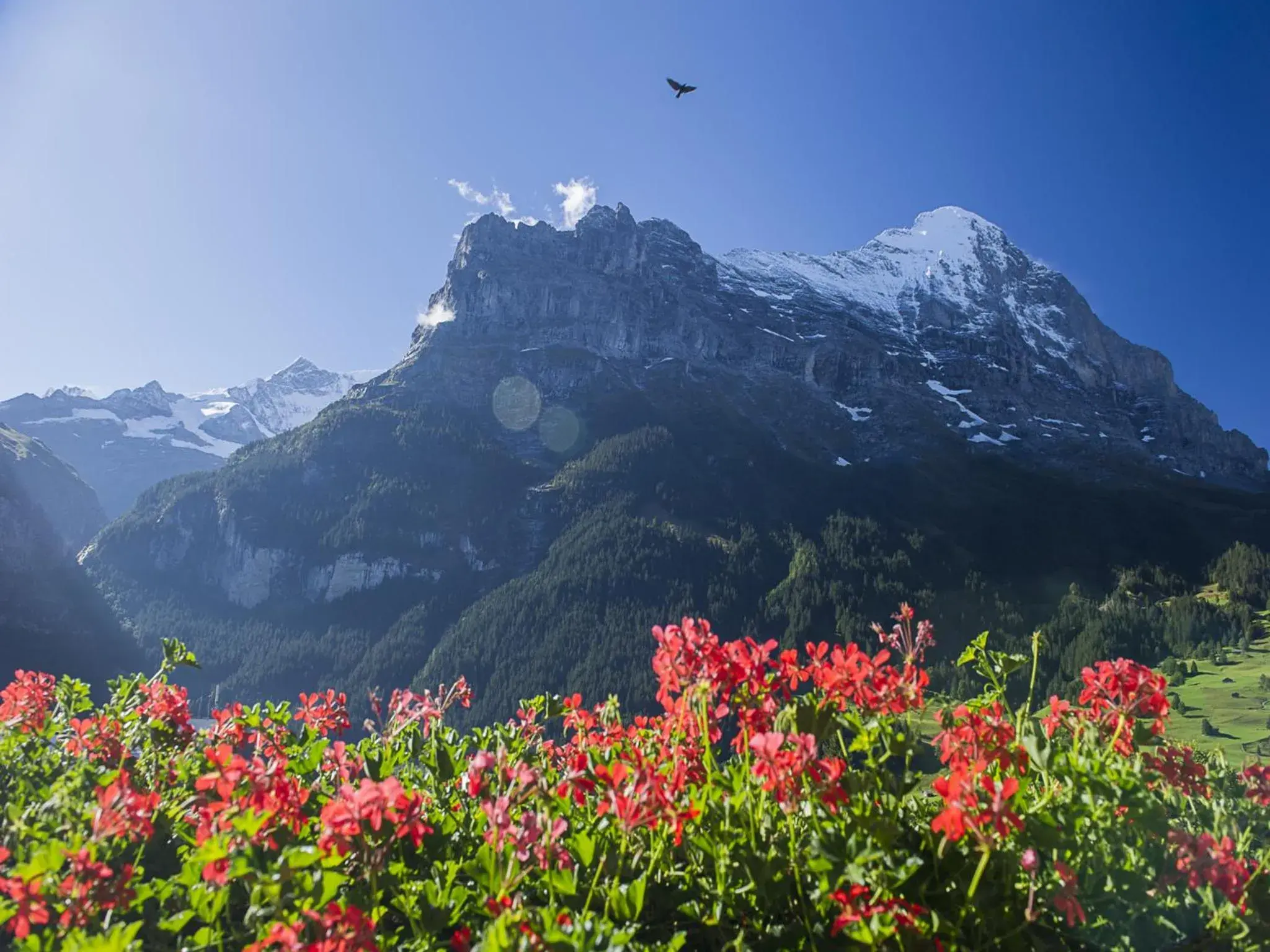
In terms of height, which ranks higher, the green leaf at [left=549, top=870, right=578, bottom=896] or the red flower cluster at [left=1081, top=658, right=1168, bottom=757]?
the red flower cluster at [left=1081, top=658, right=1168, bottom=757]

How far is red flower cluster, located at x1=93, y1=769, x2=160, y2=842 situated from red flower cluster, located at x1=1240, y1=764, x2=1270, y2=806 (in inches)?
146

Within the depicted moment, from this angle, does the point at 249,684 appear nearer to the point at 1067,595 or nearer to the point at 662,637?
the point at 662,637

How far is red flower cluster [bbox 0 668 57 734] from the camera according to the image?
3588 mm

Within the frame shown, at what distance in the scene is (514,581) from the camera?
6914 inches

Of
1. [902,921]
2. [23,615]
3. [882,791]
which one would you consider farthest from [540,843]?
[23,615]

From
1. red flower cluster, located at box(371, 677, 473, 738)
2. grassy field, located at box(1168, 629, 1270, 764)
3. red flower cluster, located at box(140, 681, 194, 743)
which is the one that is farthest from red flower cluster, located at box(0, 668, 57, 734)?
grassy field, located at box(1168, 629, 1270, 764)

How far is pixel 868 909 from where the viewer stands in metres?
1.72

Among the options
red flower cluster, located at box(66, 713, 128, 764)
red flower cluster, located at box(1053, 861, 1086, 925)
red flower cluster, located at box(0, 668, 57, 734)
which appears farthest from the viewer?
red flower cluster, located at box(0, 668, 57, 734)

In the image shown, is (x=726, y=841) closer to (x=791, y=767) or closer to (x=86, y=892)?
(x=791, y=767)

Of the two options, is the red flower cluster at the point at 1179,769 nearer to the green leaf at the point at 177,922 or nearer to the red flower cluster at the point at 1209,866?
the red flower cluster at the point at 1209,866

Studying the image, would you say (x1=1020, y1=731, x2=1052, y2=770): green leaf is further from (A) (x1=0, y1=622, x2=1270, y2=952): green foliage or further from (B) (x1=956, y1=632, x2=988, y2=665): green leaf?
(B) (x1=956, y1=632, x2=988, y2=665): green leaf

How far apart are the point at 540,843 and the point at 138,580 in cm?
23142

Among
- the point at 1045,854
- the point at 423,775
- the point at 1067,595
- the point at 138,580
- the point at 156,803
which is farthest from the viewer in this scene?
the point at 138,580

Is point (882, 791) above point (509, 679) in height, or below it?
above
